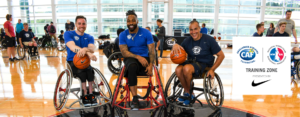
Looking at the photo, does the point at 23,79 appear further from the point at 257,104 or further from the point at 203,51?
the point at 257,104

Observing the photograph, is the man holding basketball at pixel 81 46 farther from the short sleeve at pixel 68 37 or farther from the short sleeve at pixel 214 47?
the short sleeve at pixel 214 47

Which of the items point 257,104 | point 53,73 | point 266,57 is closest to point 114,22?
point 53,73

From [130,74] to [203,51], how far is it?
90 centimetres

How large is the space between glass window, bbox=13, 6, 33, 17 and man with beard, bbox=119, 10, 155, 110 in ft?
41.3

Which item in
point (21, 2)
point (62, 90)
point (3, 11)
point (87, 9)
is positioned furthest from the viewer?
point (3, 11)

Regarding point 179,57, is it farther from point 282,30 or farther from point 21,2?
point 21,2

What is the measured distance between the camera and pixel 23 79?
3.76 metres

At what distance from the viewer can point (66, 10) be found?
11.9 m

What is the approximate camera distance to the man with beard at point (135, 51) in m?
2.13

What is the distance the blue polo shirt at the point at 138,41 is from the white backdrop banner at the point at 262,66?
1.68 meters

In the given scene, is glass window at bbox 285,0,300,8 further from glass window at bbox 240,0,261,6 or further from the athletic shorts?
the athletic shorts

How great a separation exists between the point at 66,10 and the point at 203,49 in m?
11.6

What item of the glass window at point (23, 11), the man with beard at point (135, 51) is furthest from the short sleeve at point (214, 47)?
the glass window at point (23, 11)

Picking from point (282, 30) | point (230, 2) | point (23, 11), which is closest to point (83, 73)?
point (282, 30)
